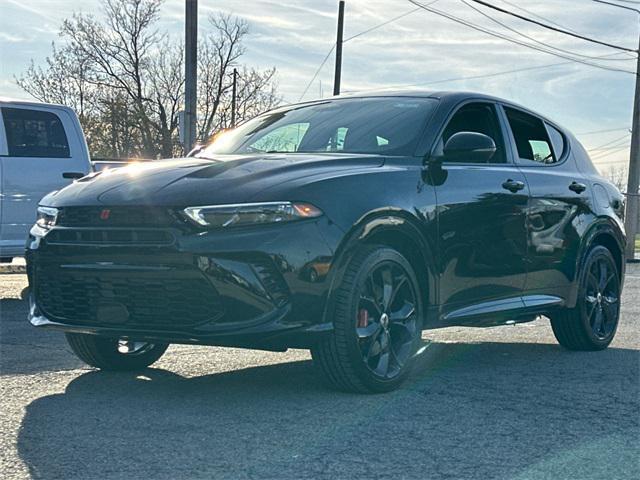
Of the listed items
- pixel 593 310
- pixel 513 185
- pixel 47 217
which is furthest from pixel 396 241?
pixel 593 310

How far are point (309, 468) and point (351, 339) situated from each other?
1.15 m

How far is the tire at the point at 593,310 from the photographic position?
22.5 feet

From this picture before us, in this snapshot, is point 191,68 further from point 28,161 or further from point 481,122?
point 481,122

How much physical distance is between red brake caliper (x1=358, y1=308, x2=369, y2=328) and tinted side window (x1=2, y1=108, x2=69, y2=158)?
6.59 m

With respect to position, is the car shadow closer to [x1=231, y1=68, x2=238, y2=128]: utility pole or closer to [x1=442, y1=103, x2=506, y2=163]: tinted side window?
[x1=442, y1=103, x2=506, y2=163]: tinted side window

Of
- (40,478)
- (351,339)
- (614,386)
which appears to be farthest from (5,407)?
(614,386)

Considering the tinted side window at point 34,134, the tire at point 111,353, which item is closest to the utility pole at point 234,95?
the tinted side window at point 34,134

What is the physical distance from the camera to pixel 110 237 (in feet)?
15.1

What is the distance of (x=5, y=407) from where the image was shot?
181 inches

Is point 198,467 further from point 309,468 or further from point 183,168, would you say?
point 183,168

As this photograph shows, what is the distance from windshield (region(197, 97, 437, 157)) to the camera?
18.4 ft

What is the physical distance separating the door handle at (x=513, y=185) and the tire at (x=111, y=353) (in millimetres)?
2298

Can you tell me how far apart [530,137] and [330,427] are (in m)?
3.32

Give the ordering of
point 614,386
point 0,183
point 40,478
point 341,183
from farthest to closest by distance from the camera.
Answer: point 0,183
point 614,386
point 341,183
point 40,478
